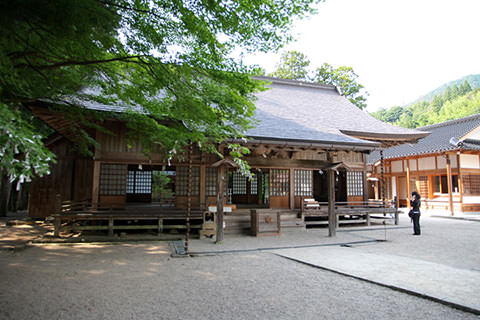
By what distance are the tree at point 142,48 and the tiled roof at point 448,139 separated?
1254 centimetres

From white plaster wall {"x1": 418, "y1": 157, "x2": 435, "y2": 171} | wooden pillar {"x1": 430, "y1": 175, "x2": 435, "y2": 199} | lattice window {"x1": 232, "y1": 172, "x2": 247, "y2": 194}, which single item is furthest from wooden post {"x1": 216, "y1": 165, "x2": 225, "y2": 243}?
wooden pillar {"x1": 430, "y1": 175, "x2": 435, "y2": 199}

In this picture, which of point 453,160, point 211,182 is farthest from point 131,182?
point 453,160

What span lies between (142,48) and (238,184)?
38.4 ft

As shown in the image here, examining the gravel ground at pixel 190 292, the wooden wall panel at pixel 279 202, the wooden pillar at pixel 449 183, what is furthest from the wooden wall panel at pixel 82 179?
the wooden pillar at pixel 449 183

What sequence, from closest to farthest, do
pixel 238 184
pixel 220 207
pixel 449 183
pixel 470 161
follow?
pixel 220 207 → pixel 449 183 → pixel 238 184 → pixel 470 161

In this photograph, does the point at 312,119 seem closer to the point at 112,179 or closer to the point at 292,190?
the point at 292,190

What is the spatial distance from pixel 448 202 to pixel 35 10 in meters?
19.6

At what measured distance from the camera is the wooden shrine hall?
29.3 feet

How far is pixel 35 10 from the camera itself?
3.31 metres

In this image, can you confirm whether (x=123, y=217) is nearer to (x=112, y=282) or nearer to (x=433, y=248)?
(x=112, y=282)

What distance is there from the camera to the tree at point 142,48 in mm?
3391

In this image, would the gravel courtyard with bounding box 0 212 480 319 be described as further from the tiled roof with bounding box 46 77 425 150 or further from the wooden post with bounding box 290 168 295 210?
the wooden post with bounding box 290 168 295 210

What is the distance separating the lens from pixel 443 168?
16.4m

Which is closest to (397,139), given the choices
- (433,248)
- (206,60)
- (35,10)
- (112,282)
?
(433,248)
